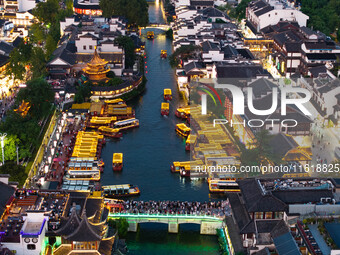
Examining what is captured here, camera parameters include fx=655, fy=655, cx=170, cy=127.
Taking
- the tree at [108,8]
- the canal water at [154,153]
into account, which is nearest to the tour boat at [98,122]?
the canal water at [154,153]

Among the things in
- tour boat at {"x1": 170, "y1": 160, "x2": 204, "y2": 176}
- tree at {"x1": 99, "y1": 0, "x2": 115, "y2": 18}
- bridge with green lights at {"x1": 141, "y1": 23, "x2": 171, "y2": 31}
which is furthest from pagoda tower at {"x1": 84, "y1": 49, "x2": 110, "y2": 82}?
bridge with green lights at {"x1": 141, "y1": 23, "x2": 171, "y2": 31}

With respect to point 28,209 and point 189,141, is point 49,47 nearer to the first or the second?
point 189,141

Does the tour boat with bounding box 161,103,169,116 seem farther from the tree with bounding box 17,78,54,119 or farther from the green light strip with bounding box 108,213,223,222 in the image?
the green light strip with bounding box 108,213,223,222

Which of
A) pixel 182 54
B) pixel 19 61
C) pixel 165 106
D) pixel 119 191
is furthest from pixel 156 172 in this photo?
pixel 182 54

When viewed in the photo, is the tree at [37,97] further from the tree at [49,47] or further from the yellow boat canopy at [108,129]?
the tree at [49,47]

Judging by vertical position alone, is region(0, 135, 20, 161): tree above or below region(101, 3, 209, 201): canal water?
above

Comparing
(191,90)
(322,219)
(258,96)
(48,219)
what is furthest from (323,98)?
(48,219)
